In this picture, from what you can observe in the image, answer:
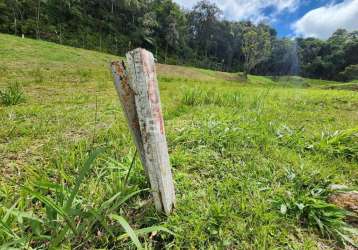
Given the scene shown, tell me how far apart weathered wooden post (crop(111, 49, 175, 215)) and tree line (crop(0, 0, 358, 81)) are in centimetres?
3443

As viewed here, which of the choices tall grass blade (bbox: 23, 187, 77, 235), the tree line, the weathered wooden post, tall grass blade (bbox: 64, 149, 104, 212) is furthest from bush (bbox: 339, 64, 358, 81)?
tall grass blade (bbox: 23, 187, 77, 235)

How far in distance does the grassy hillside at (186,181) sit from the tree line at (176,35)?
108 feet

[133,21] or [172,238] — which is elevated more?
[133,21]

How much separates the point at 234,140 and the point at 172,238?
159 cm

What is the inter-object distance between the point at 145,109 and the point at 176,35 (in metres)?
52.5

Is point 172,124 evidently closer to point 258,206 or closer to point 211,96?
point 258,206

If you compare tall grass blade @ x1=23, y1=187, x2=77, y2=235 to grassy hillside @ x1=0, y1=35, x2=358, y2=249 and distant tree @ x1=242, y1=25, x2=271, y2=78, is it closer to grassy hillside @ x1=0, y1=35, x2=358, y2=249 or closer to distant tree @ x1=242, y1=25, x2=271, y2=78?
grassy hillside @ x1=0, y1=35, x2=358, y2=249

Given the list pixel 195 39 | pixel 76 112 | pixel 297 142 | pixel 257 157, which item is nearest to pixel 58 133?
pixel 76 112

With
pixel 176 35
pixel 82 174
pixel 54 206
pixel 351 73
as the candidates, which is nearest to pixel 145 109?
pixel 82 174

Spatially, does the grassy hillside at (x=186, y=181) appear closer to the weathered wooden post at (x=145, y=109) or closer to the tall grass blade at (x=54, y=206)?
the tall grass blade at (x=54, y=206)

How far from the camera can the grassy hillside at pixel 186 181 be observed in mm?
1395

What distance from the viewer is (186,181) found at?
198 cm

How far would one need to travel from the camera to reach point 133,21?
48531mm

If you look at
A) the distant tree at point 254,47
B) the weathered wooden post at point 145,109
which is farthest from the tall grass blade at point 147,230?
the distant tree at point 254,47
